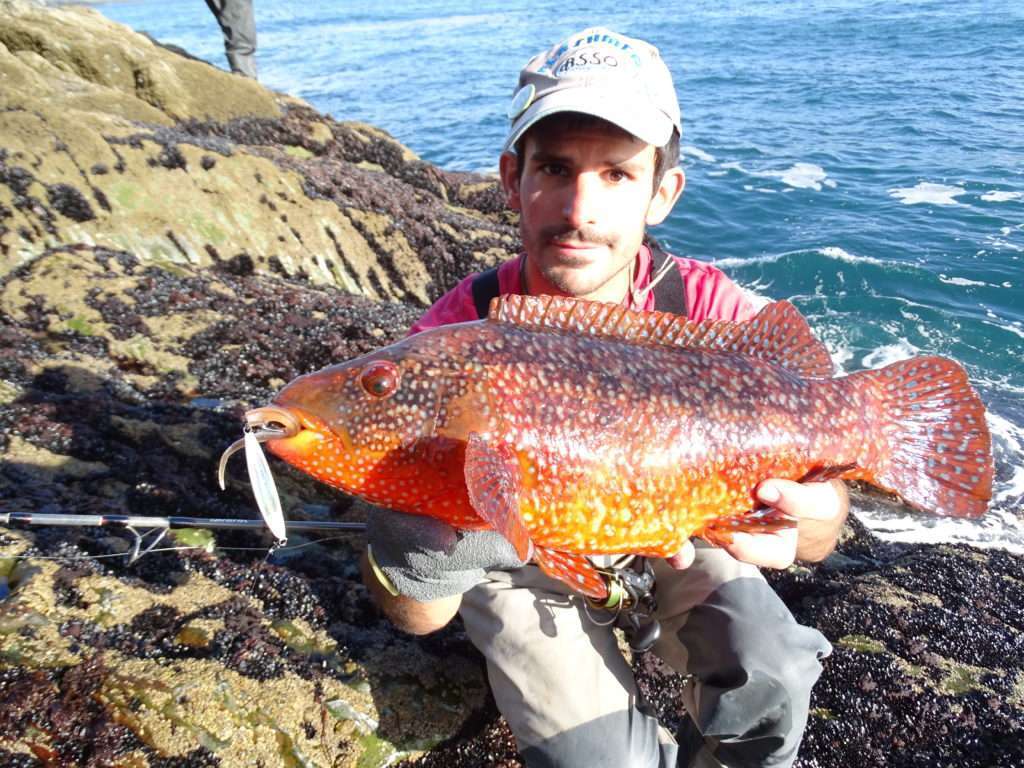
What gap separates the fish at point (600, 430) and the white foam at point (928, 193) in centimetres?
1382

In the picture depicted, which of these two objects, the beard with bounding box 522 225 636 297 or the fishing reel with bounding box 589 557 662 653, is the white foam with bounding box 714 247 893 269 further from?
the fishing reel with bounding box 589 557 662 653

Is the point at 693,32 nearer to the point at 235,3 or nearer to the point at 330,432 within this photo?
the point at 235,3

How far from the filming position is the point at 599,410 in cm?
234

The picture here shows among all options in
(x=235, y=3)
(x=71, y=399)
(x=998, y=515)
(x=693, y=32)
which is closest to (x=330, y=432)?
(x=71, y=399)

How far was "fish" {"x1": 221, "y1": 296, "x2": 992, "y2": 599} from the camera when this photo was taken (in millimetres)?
2260

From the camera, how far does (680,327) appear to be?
267 cm

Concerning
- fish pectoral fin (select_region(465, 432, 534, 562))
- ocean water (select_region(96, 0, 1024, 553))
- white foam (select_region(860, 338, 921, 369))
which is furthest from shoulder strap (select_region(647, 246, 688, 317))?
white foam (select_region(860, 338, 921, 369))

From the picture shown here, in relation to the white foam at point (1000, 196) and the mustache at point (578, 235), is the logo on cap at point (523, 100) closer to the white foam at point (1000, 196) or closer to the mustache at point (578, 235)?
the mustache at point (578, 235)

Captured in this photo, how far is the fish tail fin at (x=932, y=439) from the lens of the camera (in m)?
2.70

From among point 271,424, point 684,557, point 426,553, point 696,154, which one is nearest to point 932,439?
point 684,557

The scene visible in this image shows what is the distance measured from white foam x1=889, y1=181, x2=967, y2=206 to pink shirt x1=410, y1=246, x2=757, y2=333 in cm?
1299

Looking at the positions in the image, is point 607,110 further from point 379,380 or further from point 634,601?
point 634,601

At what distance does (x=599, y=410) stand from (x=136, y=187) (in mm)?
6119

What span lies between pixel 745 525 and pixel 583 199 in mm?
1586
